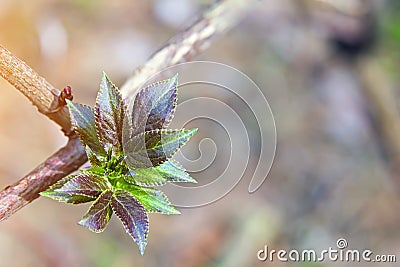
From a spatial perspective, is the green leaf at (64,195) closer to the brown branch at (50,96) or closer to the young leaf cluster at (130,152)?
the young leaf cluster at (130,152)

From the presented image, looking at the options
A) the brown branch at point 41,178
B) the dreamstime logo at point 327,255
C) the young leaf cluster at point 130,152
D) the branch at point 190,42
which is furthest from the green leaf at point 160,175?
the dreamstime logo at point 327,255

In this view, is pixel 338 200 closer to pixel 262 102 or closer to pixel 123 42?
Result: pixel 262 102

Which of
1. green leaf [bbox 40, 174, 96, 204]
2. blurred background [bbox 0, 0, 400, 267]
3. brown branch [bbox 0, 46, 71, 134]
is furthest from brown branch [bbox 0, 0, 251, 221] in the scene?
blurred background [bbox 0, 0, 400, 267]

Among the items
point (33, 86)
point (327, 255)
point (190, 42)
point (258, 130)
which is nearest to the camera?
point (33, 86)

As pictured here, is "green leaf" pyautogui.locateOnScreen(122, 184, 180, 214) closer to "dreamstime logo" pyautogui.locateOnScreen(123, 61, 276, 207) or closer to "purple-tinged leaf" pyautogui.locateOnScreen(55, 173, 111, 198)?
"purple-tinged leaf" pyautogui.locateOnScreen(55, 173, 111, 198)

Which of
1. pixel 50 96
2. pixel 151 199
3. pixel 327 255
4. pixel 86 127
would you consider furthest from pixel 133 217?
pixel 327 255

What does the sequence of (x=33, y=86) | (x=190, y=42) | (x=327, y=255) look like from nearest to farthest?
(x=33, y=86)
(x=190, y=42)
(x=327, y=255)

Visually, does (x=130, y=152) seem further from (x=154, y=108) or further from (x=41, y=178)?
(x=41, y=178)
